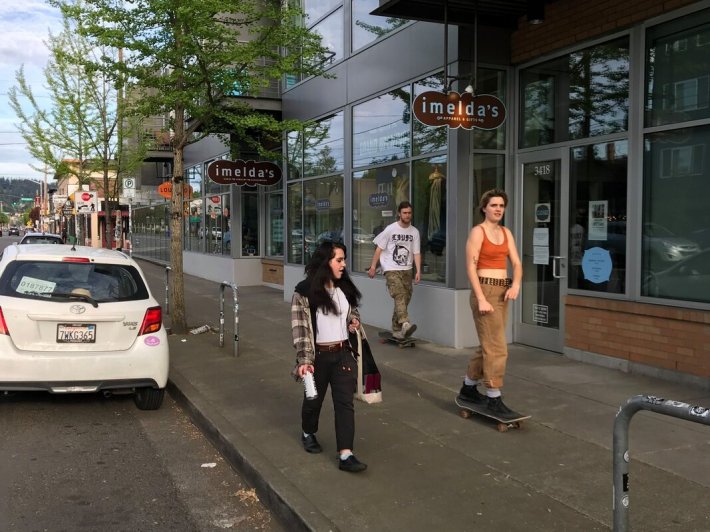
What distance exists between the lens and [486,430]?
537 cm

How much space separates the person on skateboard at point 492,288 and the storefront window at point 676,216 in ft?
7.62

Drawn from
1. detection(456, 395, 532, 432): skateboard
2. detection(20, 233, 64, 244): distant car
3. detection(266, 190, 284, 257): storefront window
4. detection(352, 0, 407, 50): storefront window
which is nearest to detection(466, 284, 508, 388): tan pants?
detection(456, 395, 532, 432): skateboard

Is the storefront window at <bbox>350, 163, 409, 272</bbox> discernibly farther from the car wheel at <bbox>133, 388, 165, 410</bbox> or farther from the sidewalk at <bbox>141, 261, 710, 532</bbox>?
the car wheel at <bbox>133, 388, 165, 410</bbox>

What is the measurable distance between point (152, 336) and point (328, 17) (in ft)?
27.7

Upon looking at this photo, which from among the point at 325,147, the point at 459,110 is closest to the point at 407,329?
the point at 459,110

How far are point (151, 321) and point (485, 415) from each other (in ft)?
10.6

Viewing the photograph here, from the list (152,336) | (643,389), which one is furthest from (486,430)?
(152,336)

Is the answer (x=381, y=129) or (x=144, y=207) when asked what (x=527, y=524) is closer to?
(x=381, y=129)

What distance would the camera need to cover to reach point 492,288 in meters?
5.34

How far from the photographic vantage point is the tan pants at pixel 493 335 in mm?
5266

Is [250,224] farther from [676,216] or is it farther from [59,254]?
[676,216]

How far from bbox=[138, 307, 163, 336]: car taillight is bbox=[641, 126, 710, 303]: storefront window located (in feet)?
16.5

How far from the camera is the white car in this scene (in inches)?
228

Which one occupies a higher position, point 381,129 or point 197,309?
point 381,129
